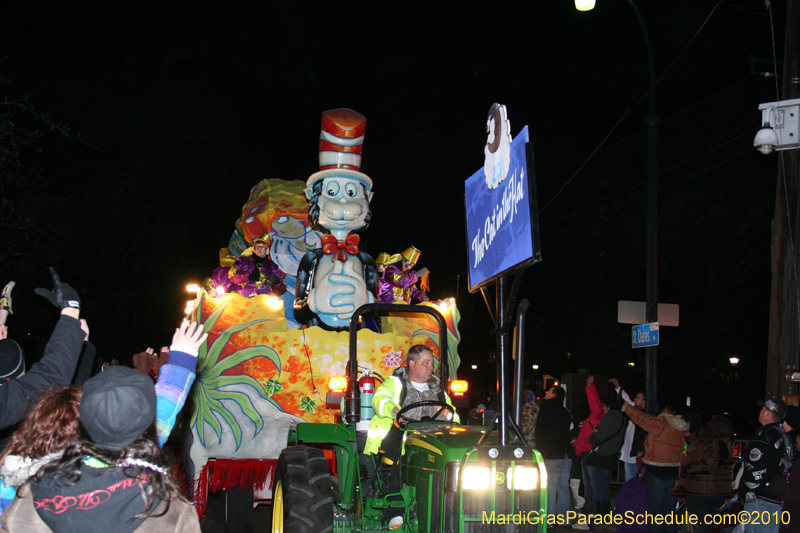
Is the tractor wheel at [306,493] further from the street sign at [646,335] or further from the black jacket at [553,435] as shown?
the street sign at [646,335]

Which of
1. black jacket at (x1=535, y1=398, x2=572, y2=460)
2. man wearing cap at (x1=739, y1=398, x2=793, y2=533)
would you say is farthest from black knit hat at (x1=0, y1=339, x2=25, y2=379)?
black jacket at (x1=535, y1=398, x2=572, y2=460)

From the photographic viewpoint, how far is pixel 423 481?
14.3ft

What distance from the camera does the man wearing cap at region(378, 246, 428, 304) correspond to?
31.4ft

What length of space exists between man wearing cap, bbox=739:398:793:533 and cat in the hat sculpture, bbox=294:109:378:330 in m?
4.54

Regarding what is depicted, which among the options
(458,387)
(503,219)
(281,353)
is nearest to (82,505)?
(503,219)

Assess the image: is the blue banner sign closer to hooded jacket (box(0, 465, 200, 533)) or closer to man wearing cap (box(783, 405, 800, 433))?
hooded jacket (box(0, 465, 200, 533))

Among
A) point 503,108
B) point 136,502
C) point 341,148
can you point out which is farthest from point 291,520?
point 341,148

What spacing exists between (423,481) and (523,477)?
2.23 feet

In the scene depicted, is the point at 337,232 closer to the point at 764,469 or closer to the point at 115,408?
the point at 764,469

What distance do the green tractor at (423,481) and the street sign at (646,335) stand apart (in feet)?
17.3

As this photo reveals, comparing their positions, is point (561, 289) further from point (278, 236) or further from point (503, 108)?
point (503, 108)

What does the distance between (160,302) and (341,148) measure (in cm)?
1241

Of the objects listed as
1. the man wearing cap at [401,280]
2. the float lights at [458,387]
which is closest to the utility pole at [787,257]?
the float lights at [458,387]

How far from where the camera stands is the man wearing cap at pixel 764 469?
5613 millimetres
